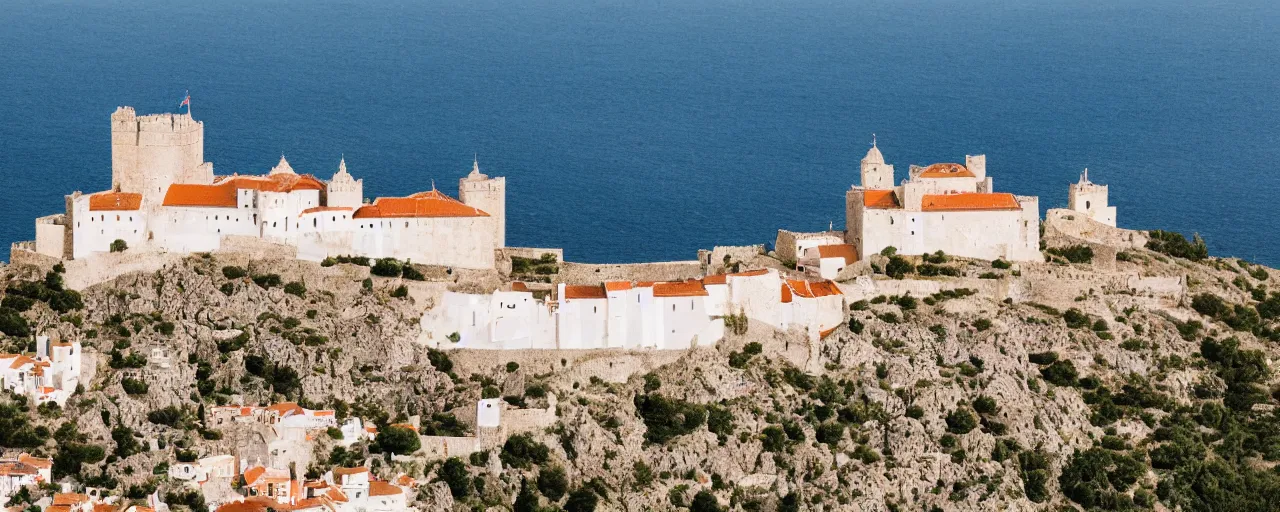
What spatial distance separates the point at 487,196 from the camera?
7562 cm

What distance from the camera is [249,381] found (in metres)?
67.4

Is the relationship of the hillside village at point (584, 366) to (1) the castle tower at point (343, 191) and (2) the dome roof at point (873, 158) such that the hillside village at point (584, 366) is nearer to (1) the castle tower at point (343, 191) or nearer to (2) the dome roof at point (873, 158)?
(1) the castle tower at point (343, 191)

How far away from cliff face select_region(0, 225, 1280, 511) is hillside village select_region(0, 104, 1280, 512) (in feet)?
0.29

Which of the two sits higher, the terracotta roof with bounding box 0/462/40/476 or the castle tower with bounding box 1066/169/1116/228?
the castle tower with bounding box 1066/169/1116/228

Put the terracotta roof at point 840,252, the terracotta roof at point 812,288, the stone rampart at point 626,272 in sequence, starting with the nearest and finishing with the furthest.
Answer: the terracotta roof at point 812,288 → the stone rampart at point 626,272 → the terracotta roof at point 840,252

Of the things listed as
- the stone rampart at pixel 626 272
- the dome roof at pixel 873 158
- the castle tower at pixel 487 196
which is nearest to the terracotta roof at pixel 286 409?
the castle tower at pixel 487 196

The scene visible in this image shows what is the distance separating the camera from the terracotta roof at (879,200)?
77500 mm

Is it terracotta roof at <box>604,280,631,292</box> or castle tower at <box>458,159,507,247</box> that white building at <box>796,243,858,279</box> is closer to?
terracotta roof at <box>604,280,631,292</box>

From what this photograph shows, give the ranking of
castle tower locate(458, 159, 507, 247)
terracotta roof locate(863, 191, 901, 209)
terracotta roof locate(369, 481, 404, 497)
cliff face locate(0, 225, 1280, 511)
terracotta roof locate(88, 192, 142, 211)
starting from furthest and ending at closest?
1. terracotta roof locate(863, 191, 901, 209)
2. castle tower locate(458, 159, 507, 247)
3. terracotta roof locate(88, 192, 142, 211)
4. cliff face locate(0, 225, 1280, 511)
5. terracotta roof locate(369, 481, 404, 497)

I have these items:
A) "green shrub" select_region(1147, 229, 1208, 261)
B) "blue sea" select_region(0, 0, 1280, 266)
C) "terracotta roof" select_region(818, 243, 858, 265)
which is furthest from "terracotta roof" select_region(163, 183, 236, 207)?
"green shrub" select_region(1147, 229, 1208, 261)

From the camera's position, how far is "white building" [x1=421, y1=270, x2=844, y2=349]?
232 ft

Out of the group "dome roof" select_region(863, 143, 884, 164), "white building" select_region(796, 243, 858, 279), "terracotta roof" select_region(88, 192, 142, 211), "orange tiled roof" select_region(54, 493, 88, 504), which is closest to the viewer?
"orange tiled roof" select_region(54, 493, 88, 504)

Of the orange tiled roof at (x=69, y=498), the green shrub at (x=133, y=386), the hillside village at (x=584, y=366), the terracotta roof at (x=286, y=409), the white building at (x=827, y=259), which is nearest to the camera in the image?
the orange tiled roof at (x=69, y=498)

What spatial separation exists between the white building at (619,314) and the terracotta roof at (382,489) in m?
6.57
